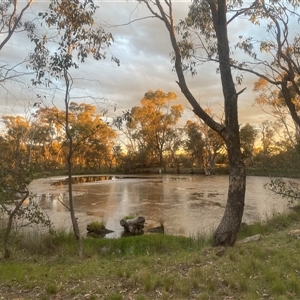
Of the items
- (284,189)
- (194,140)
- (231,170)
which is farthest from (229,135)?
(194,140)

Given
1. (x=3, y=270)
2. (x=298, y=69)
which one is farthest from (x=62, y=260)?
(x=298, y=69)

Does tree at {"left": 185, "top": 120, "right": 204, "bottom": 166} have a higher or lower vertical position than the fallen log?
higher

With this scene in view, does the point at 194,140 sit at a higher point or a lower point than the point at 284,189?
higher

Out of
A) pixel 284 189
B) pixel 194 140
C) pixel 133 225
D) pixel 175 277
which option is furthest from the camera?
pixel 194 140

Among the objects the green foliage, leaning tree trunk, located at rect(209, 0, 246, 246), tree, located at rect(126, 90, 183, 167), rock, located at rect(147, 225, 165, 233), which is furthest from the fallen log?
tree, located at rect(126, 90, 183, 167)

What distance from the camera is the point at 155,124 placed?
4484 cm

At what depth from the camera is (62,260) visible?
555 centimetres

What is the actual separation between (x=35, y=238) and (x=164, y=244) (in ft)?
8.96

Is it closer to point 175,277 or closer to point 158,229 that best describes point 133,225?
point 158,229

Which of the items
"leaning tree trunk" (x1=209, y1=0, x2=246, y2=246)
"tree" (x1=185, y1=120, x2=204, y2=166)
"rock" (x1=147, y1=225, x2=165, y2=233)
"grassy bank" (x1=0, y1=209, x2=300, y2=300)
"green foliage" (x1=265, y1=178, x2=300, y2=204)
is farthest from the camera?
"tree" (x1=185, y1=120, x2=204, y2=166)

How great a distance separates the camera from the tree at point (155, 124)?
1704 inches

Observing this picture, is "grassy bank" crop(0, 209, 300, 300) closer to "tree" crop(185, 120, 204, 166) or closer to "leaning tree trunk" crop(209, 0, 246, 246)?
"leaning tree trunk" crop(209, 0, 246, 246)

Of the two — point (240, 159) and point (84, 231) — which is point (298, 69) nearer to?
point (240, 159)

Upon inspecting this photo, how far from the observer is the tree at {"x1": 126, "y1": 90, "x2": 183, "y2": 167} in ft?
A: 142
